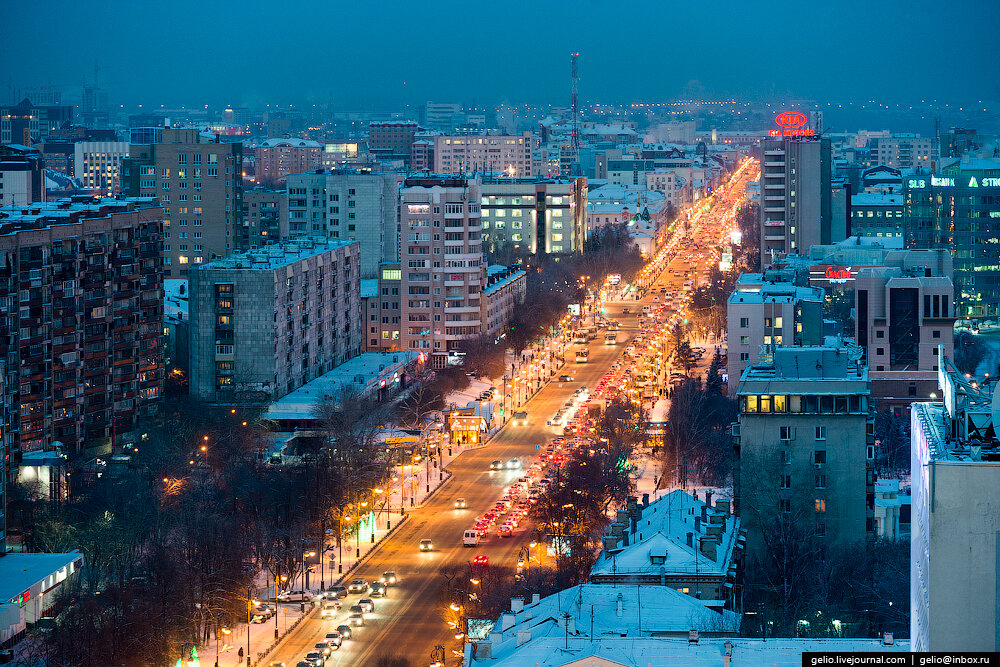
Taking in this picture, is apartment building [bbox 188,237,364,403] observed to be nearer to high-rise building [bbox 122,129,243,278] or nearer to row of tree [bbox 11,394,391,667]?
row of tree [bbox 11,394,391,667]

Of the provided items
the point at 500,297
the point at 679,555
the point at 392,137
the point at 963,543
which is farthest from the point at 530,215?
the point at 392,137

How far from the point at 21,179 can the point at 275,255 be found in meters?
32.6

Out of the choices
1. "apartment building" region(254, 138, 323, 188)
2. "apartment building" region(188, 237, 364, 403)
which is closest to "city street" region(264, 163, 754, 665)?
"apartment building" region(188, 237, 364, 403)

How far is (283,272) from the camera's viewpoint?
43750 millimetres

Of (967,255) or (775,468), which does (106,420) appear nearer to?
(775,468)

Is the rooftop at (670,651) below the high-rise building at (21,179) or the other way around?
below

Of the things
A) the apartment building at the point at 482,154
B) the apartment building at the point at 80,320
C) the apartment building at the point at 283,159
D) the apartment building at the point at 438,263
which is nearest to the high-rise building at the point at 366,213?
the apartment building at the point at 438,263

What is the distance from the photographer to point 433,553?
101ft

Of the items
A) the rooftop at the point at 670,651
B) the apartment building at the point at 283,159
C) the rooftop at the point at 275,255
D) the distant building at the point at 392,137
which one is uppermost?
the distant building at the point at 392,137

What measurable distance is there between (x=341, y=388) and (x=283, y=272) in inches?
134

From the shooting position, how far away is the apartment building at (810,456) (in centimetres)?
2722

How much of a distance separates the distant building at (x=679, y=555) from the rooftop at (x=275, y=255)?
→ 63.0ft

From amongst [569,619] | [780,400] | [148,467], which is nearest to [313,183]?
[148,467]

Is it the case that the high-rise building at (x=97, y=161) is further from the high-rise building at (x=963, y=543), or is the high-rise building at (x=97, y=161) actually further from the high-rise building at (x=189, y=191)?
the high-rise building at (x=963, y=543)
